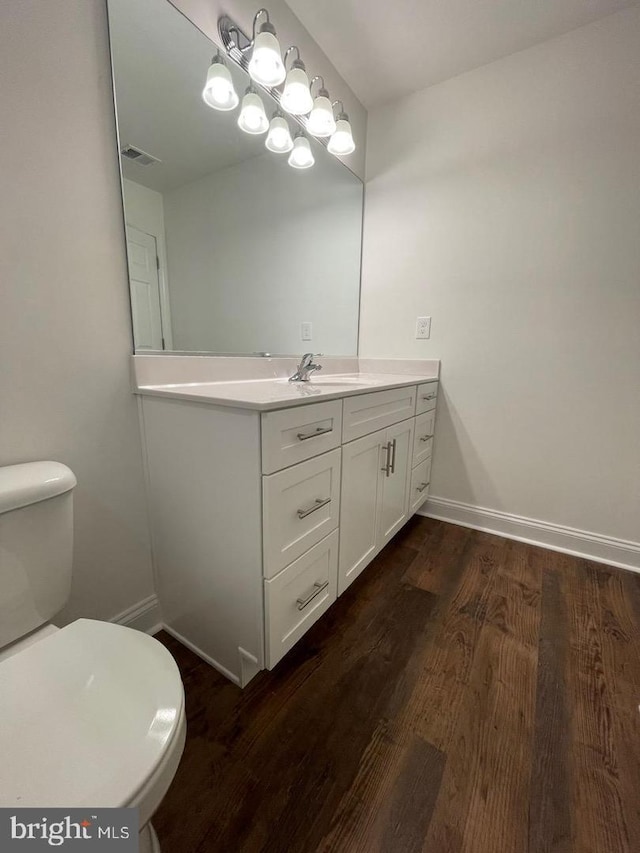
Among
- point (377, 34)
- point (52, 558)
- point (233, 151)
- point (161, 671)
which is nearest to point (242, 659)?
point (161, 671)

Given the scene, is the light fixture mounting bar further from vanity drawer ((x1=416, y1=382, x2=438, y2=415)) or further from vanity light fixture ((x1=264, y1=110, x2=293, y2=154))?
vanity drawer ((x1=416, y1=382, x2=438, y2=415))

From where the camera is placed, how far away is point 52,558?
750mm

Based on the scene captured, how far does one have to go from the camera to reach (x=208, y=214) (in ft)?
4.09

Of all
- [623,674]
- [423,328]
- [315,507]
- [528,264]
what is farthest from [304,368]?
[623,674]

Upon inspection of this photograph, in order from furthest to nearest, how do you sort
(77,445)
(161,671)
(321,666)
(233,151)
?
(233,151)
(321,666)
(77,445)
(161,671)

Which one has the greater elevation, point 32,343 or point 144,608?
point 32,343

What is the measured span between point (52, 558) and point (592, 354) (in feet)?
6.79

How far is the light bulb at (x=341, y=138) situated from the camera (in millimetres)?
1533

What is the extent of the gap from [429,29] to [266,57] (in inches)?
31.4

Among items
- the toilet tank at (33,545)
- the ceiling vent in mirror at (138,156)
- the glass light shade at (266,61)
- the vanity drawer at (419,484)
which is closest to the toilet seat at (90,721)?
the toilet tank at (33,545)

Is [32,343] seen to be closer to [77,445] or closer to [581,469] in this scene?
[77,445]

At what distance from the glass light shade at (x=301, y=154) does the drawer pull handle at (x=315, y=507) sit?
1.53m

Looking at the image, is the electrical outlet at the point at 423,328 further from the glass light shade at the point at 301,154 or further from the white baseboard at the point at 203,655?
the white baseboard at the point at 203,655

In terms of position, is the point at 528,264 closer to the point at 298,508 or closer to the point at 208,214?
the point at 208,214
